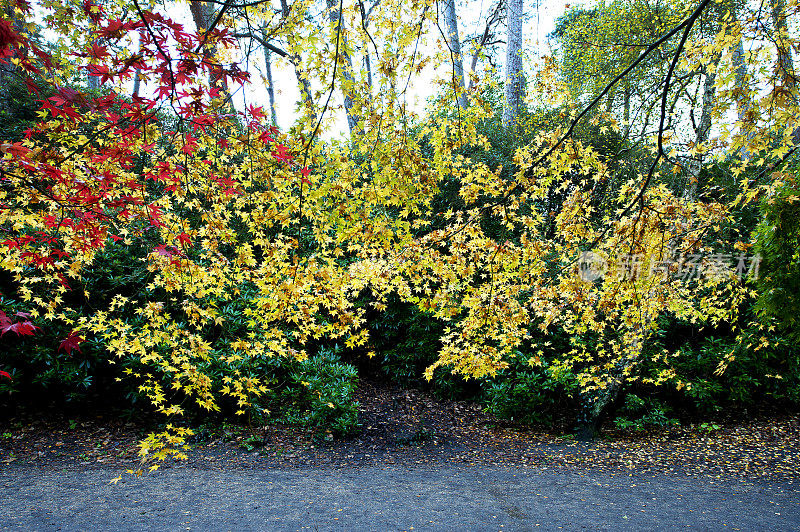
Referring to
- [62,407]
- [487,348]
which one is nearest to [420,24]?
[487,348]

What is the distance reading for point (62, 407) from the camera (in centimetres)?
557

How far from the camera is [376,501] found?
409 centimetres

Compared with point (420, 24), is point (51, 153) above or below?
below

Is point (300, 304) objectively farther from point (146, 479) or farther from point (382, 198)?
point (146, 479)

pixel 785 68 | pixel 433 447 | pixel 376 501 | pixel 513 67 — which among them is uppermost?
pixel 513 67

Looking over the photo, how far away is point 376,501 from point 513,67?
915 cm

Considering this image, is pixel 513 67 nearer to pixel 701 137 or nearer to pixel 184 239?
pixel 701 137

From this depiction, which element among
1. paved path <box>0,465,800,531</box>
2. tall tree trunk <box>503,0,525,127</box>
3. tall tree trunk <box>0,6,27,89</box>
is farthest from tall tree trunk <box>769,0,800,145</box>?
tall tree trunk <box>503,0,525,127</box>

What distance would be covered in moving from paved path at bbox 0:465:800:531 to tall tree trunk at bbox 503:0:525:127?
24.7 feet

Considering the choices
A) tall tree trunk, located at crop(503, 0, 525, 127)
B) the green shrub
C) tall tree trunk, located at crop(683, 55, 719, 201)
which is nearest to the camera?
tall tree trunk, located at crop(683, 55, 719, 201)

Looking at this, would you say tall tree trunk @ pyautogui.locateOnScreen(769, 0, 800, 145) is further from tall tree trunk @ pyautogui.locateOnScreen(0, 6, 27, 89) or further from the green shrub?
the green shrub

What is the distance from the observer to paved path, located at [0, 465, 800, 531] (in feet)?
11.9

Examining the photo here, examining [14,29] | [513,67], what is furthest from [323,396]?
[513,67]

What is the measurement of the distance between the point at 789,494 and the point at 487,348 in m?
3.53
